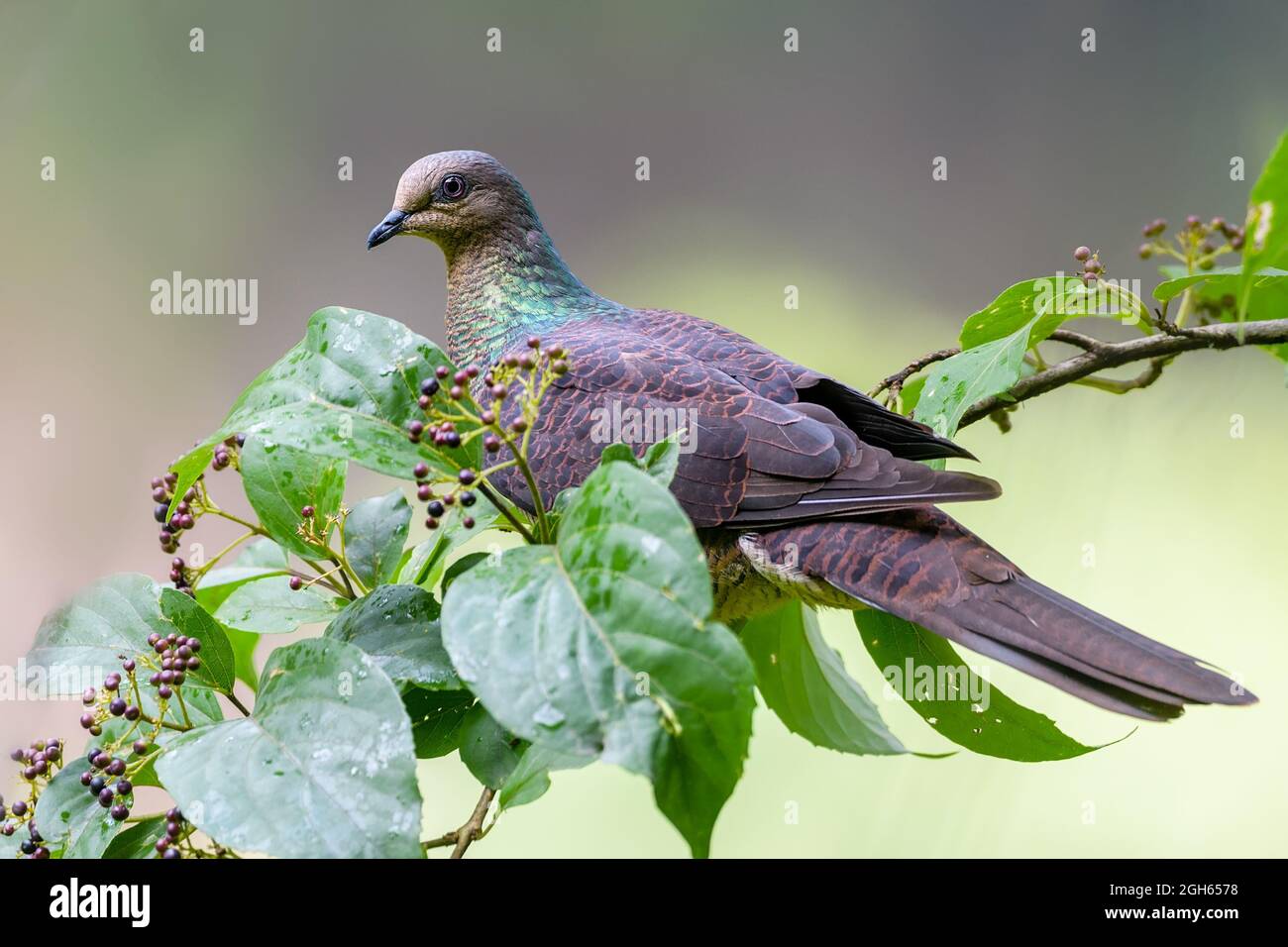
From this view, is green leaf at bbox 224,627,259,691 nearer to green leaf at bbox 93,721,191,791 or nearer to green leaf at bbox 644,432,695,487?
green leaf at bbox 93,721,191,791

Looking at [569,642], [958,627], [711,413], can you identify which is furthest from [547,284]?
[569,642]

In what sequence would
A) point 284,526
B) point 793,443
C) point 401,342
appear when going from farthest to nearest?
point 793,443 → point 284,526 → point 401,342

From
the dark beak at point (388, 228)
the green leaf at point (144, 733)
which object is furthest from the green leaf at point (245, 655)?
the dark beak at point (388, 228)

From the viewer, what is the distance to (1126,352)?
2.71ft

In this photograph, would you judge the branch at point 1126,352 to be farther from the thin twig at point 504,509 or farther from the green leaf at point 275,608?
the green leaf at point 275,608

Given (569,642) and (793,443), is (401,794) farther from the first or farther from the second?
(793,443)

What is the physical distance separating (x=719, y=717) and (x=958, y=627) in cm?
30

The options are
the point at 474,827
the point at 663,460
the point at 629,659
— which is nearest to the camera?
the point at 629,659

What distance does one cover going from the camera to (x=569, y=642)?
20.5 inches

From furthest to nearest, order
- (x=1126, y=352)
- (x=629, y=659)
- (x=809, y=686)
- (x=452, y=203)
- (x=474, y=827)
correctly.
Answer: (x=452, y=203), (x=809, y=686), (x=1126, y=352), (x=474, y=827), (x=629, y=659)

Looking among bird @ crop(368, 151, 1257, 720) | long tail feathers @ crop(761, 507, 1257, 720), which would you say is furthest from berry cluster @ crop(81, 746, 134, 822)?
long tail feathers @ crop(761, 507, 1257, 720)

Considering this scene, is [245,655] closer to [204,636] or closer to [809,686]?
[204,636]

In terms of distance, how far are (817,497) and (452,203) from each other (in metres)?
0.60

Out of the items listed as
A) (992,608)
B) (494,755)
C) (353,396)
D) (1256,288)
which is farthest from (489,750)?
(1256,288)
